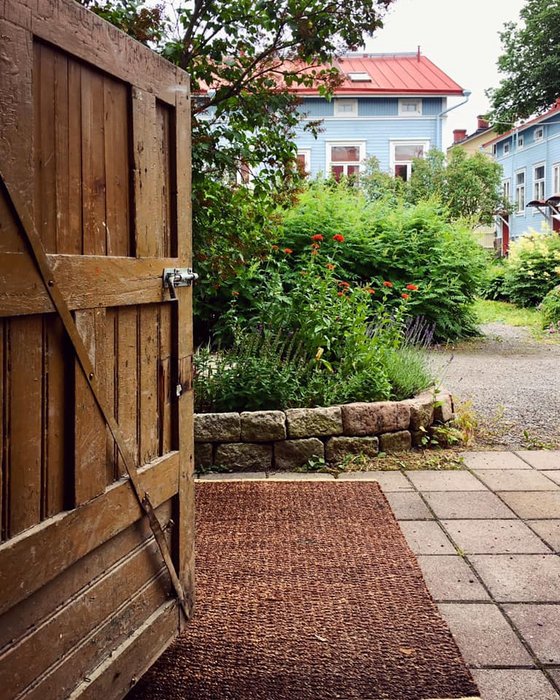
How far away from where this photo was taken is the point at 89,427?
182 cm

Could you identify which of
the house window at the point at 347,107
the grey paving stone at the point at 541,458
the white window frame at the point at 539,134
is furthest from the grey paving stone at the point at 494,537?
the white window frame at the point at 539,134

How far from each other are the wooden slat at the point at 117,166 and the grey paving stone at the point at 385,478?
277 cm

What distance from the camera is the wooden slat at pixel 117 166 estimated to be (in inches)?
74.1

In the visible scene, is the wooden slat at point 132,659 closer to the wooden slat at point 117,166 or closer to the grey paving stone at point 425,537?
the wooden slat at point 117,166

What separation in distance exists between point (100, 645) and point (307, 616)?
0.99 m

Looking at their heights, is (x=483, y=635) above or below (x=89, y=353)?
below

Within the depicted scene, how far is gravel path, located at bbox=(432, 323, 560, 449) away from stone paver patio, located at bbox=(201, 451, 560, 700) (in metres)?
0.52

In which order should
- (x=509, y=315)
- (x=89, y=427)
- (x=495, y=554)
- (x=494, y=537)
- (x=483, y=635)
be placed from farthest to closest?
(x=509, y=315), (x=494, y=537), (x=495, y=554), (x=483, y=635), (x=89, y=427)

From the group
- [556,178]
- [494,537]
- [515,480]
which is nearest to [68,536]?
[494,537]

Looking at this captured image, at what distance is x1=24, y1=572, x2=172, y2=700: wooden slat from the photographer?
170cm

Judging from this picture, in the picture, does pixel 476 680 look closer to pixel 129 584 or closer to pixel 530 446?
pixel 129 584

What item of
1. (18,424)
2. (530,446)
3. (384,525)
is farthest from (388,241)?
(18,424)

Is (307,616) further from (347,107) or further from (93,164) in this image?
(347,107)

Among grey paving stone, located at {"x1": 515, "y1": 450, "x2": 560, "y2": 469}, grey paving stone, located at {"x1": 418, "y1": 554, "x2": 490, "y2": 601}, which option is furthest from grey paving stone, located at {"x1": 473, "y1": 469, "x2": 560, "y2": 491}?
grey paving stone, located at {"x1": 418, "y1": 554, "x2": 490, "y2": 601}
